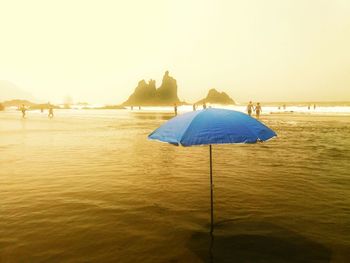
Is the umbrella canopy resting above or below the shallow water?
above

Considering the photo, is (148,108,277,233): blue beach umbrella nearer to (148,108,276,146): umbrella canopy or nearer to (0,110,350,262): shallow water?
(148,108,276,146): umbrella canopy

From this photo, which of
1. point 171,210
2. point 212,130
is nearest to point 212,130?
point 212,130

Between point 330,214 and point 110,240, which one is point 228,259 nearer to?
point 110,240

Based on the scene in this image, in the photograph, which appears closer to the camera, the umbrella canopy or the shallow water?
the umbrella canopy

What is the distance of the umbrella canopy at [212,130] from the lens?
507cm

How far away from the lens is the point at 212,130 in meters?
5.17

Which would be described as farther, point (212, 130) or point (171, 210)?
point (171, 210)

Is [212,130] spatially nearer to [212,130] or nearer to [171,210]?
[212,130]

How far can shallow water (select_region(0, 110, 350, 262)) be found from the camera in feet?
19.0

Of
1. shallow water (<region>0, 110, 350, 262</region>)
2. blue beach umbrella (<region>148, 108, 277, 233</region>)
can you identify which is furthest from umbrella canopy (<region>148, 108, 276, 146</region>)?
shallow water (<region>0, 110, 350, 262</region>)

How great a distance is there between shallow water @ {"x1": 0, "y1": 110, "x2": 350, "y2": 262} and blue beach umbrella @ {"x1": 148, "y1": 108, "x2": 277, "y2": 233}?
7.24ft

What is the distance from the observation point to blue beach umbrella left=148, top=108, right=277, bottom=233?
507 cm

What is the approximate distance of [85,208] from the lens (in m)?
7.91

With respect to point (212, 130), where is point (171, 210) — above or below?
below
